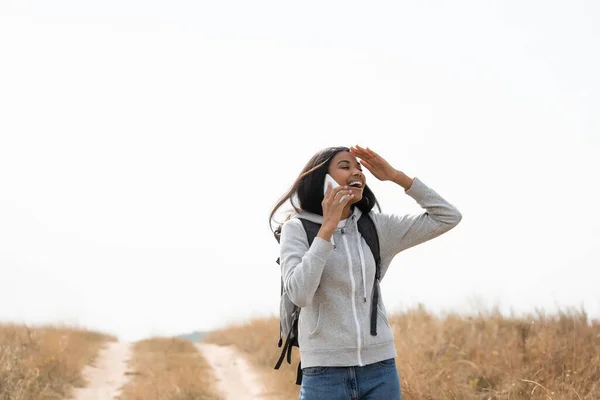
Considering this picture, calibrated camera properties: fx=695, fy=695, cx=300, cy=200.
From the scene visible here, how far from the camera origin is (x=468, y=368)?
297 inches

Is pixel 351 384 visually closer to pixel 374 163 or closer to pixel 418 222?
pixel 418 222

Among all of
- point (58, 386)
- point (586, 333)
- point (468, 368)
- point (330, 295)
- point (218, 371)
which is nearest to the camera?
point (330, 295)

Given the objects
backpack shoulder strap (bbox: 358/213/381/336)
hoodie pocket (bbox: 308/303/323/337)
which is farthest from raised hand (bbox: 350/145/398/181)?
hoodie pocket (bbox: 308/303/323/337)

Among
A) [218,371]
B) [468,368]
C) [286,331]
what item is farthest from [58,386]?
[286,331]

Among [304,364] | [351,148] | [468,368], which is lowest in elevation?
[468,368]

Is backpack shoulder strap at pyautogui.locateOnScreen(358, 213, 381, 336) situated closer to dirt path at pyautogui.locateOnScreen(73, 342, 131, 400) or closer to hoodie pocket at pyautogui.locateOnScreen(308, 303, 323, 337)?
hoodie pocket at pyautogui.locateOnScreen(308, 303, 323, 337)

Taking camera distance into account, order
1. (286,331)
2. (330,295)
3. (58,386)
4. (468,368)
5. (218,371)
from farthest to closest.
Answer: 1. (218,371)
2. (58,386)
3. (468,368)
4. (286,331)
5. (330,295)

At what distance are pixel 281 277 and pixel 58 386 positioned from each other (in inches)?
274

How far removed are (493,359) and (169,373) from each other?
474 centimetres

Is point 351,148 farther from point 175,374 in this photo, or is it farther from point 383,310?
point 175,374

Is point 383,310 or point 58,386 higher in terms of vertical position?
point 383,310

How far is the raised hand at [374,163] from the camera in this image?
3.79 metres

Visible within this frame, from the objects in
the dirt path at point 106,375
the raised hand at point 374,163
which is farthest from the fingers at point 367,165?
the dirt path at point 106,375

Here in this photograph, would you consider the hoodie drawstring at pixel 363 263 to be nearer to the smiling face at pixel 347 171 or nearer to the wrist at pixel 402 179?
the smiling face at pixel 347 171
